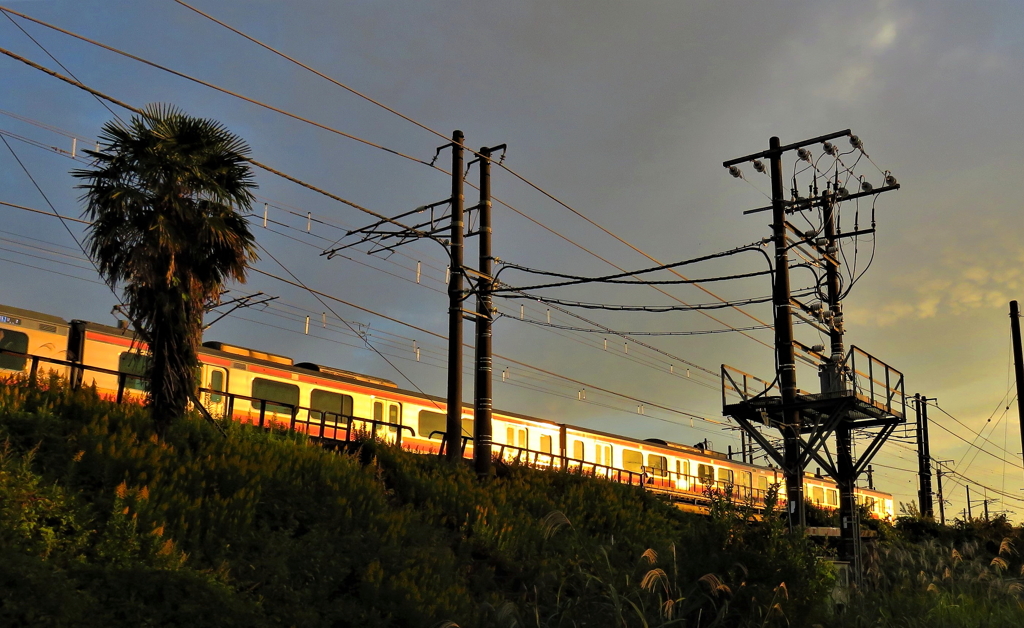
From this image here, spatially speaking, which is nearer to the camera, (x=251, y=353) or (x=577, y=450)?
(x=251, y=353)

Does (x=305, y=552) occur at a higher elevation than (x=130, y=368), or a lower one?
lower

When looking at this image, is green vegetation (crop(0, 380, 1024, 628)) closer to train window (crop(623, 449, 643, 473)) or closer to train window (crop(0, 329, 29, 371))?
train window (crop(0, 329, 29, 371))

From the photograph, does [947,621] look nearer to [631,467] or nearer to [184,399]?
[184,399]

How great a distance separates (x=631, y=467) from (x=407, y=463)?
20985 millimetres

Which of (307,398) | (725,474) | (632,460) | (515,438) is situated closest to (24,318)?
(307,398)

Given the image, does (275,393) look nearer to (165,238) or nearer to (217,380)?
(217,380)

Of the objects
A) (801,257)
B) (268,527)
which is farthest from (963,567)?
(268,527)

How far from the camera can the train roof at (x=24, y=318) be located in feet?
71.3

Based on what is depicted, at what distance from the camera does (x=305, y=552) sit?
1430 centimetres

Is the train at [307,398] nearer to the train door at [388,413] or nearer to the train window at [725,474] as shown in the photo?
the train door at [388,413]

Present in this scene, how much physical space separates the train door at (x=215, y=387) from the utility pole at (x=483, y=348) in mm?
7099

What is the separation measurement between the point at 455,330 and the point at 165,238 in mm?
7811

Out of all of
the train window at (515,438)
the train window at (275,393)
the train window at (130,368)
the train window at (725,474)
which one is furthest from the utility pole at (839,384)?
the train window at (725,474)

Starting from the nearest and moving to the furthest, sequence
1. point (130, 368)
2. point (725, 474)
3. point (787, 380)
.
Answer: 1. point (787, 380)
2. point (130, 368)
3. point (725, 474)
